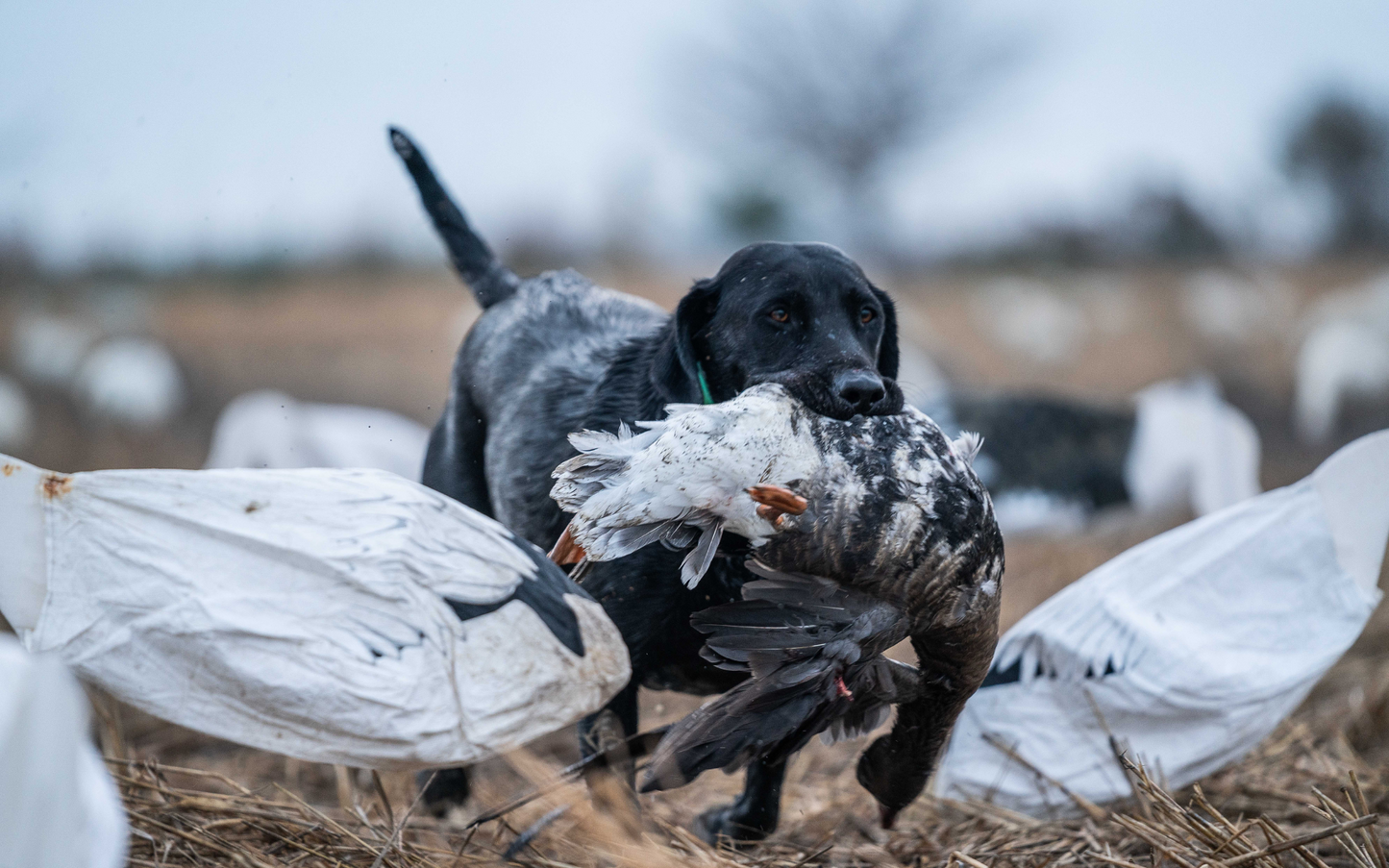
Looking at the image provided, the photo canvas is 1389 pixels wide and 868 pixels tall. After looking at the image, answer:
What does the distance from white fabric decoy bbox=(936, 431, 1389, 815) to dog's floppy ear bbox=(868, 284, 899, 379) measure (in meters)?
0.80

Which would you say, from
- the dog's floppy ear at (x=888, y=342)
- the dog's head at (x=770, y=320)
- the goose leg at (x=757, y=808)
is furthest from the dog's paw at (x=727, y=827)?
the dog's floppy ear at (x=888, y=342)

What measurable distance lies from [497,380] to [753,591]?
1.56 metres

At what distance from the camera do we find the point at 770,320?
2.31 metres

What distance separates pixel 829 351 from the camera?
2158 mm

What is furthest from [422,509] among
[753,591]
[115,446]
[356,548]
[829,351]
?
[115,446]

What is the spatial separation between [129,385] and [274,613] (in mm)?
7132

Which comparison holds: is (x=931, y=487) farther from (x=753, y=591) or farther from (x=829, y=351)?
(x=829, y=351)

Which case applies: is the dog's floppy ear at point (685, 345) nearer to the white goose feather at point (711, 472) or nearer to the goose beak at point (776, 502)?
the white goose feather at point (711, 472)

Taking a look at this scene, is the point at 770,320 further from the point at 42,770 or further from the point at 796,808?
the point at 42,770

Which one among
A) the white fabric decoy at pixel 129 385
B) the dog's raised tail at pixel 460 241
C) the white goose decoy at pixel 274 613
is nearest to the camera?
the white goose decoy at pixel 274 613

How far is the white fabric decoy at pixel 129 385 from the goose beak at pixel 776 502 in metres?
7.40

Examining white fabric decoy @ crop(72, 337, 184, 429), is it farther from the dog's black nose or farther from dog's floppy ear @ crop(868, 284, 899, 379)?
the dog's black nose

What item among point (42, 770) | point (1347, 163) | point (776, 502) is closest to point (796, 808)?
point (776, 502)

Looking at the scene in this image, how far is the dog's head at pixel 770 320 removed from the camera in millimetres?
2248
